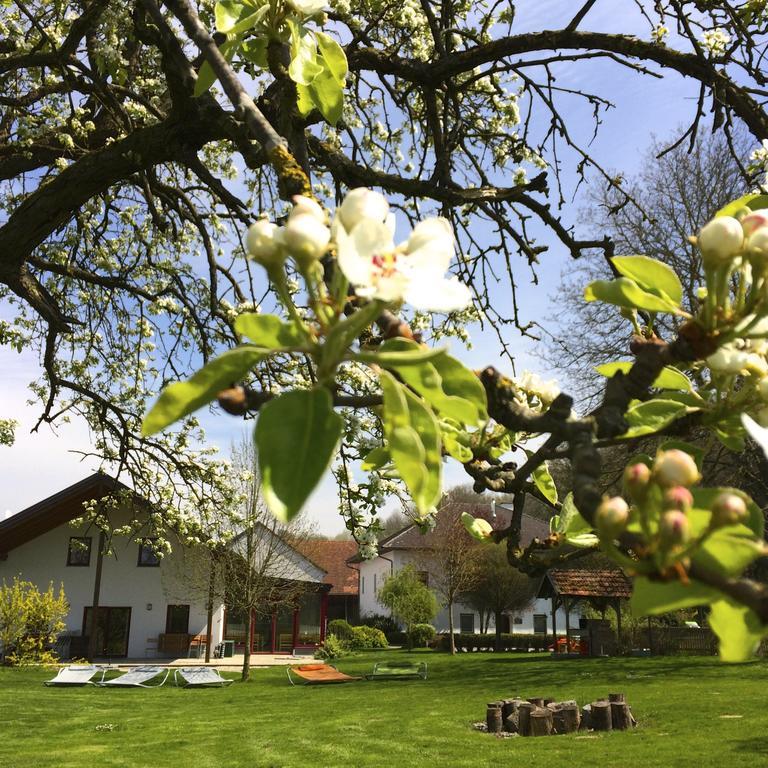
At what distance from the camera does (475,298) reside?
539 centimetres

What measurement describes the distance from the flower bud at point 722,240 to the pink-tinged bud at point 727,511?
0.29 m

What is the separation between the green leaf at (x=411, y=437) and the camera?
0.69 meters

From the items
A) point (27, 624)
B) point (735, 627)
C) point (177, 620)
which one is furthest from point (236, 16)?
point (177, 620)

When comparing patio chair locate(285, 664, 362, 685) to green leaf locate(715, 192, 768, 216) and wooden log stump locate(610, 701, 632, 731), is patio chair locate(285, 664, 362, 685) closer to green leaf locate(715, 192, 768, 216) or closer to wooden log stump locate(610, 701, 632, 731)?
wooden log stump locate(610, 701, 632, 731)

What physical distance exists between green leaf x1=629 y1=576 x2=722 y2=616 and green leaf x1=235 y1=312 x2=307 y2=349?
398mm

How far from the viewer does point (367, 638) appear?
30.0 meters

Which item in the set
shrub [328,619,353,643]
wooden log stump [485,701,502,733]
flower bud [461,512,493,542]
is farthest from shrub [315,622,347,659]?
flower bud [461,512,493,542]

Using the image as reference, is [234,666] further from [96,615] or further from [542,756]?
[542,756]

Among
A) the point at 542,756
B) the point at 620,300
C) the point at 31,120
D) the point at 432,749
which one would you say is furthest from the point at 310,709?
the point at 620,300

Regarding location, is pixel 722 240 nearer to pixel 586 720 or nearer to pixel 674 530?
pixel 674 530

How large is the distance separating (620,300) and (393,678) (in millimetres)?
19302

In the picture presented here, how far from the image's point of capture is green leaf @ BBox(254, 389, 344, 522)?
25.2 inches

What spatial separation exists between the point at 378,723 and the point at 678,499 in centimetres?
1225

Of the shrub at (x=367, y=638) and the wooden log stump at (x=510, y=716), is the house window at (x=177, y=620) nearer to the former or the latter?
the shrub at (x=367, y=638)
